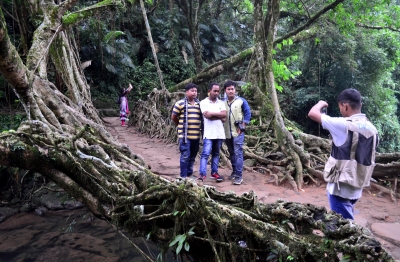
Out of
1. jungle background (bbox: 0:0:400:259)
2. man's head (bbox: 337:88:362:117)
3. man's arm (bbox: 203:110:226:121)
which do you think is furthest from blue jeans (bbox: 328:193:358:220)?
man's arm (bbox: 203:110:226:121)

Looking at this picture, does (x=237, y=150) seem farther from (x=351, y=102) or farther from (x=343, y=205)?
(x=351, y=102)

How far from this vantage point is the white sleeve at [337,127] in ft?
7.87

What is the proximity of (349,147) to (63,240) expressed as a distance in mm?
4668

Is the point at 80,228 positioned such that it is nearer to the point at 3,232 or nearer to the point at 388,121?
the point at 3,232

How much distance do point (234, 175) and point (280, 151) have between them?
5.41ft

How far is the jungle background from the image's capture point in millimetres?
6195

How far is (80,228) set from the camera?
5586 millimetres

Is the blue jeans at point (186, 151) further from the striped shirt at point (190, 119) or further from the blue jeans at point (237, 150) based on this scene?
the blue jeans at point (237, 150)

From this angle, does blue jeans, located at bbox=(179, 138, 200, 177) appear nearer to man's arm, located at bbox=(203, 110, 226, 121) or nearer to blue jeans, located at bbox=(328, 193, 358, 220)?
man's arm, located at bbox=(203, 110, 226, 121)

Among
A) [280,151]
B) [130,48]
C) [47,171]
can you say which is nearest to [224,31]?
[130,48]

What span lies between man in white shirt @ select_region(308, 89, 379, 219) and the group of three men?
253cm

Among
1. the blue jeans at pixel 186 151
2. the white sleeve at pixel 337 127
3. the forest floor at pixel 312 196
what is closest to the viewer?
the white sleeve at pixel 337 127

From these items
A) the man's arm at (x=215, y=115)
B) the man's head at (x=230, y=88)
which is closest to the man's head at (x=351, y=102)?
the man's arm at (x=215, y=115)

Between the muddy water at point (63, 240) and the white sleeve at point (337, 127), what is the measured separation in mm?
2824
